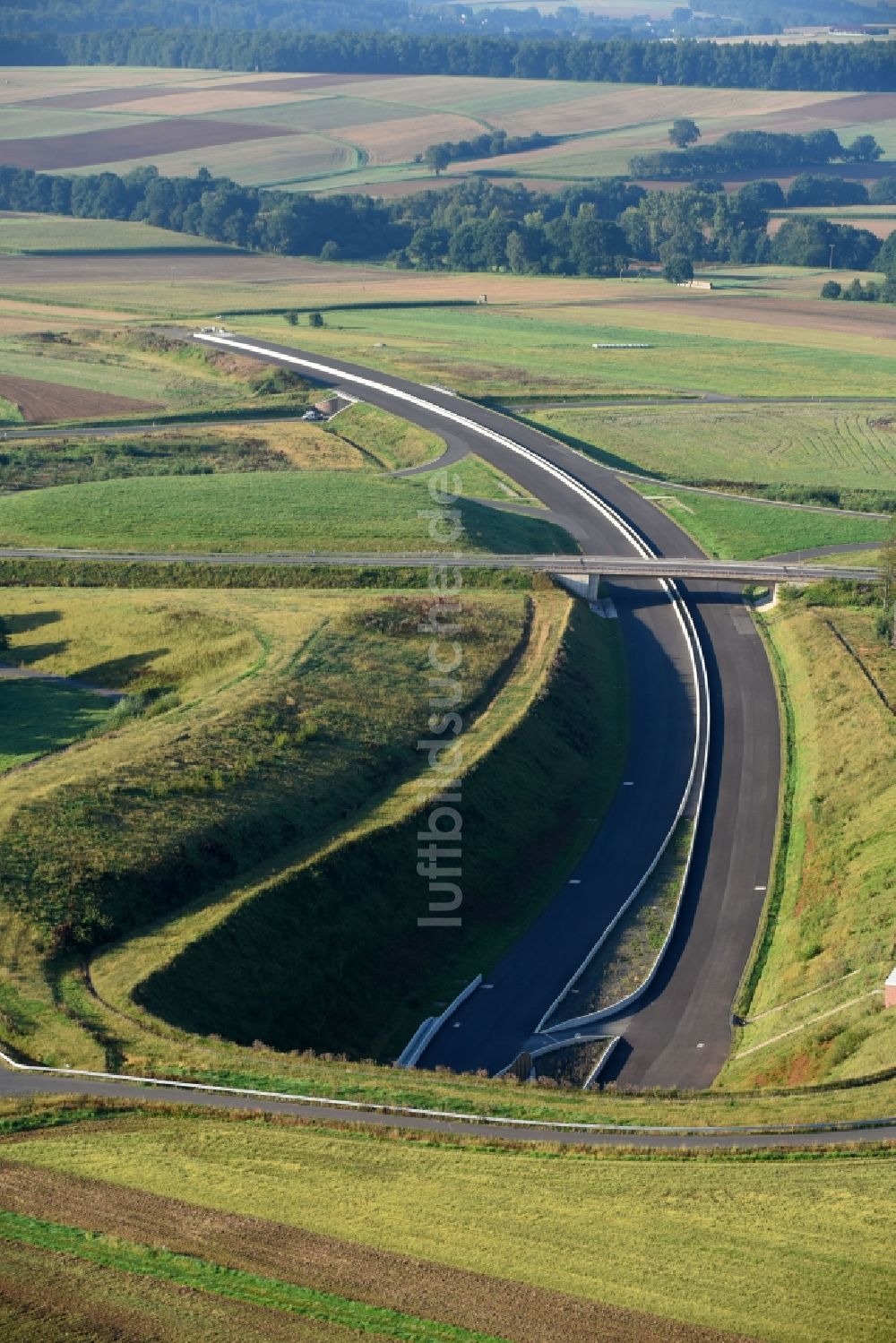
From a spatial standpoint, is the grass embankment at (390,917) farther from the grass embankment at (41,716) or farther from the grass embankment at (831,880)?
the grass embankment at (41,716)

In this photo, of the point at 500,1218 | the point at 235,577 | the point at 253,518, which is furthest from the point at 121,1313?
the point at 253,518

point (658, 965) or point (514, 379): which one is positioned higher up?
point (514, 379)

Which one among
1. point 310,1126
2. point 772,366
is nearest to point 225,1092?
point 310,1126

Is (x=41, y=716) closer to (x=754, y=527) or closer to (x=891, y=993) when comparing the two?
(x=891, y=993)

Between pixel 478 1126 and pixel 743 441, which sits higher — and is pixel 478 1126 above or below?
below

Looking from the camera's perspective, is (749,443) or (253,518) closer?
(253,518)

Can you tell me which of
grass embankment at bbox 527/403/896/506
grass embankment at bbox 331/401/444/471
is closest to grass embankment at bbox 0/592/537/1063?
grass embankment at bbox 331/401/444/471

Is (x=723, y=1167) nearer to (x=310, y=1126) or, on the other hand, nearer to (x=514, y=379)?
(x=310, y=1126)
